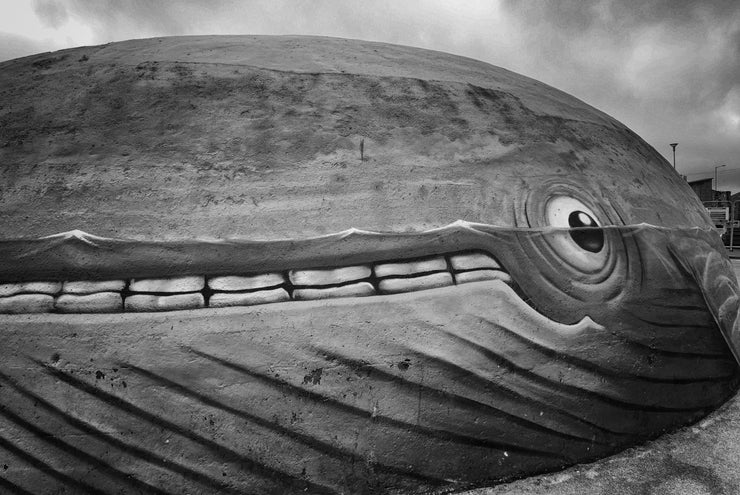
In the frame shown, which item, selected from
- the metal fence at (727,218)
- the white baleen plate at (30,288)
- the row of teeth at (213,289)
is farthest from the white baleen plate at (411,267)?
the metal fence at (727,218)

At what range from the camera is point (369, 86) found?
2.14 meters

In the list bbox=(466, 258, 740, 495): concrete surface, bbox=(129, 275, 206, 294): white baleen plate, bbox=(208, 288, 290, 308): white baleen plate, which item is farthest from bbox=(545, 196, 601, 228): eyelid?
bbox=(129, 275, 206, 294): white baleen plate

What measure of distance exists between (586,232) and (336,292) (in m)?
1.07

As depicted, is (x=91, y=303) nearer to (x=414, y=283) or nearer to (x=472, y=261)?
(x=414, y=283)

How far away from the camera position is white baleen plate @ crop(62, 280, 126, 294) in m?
1.56

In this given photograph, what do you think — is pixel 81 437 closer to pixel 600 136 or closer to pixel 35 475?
pixel 35 475

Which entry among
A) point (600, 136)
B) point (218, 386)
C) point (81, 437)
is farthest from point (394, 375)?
point (600, 136)

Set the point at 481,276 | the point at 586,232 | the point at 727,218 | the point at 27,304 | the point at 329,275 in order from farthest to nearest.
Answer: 1. the point at 727,218
2. the point at 586,232
3. the point at 481,276
4. the point at 329,275
5. the point at 27,304

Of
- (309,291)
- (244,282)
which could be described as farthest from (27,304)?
(309,291)

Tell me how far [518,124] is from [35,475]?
2.28m

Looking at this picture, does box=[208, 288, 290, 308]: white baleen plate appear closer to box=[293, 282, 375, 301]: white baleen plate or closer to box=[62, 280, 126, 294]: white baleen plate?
box=[293, 282, 375, 301]: white baleen plate

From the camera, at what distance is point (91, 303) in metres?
1.55

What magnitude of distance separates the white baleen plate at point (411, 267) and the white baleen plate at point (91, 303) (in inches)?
33.9

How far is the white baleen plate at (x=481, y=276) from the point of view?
1.74 m
